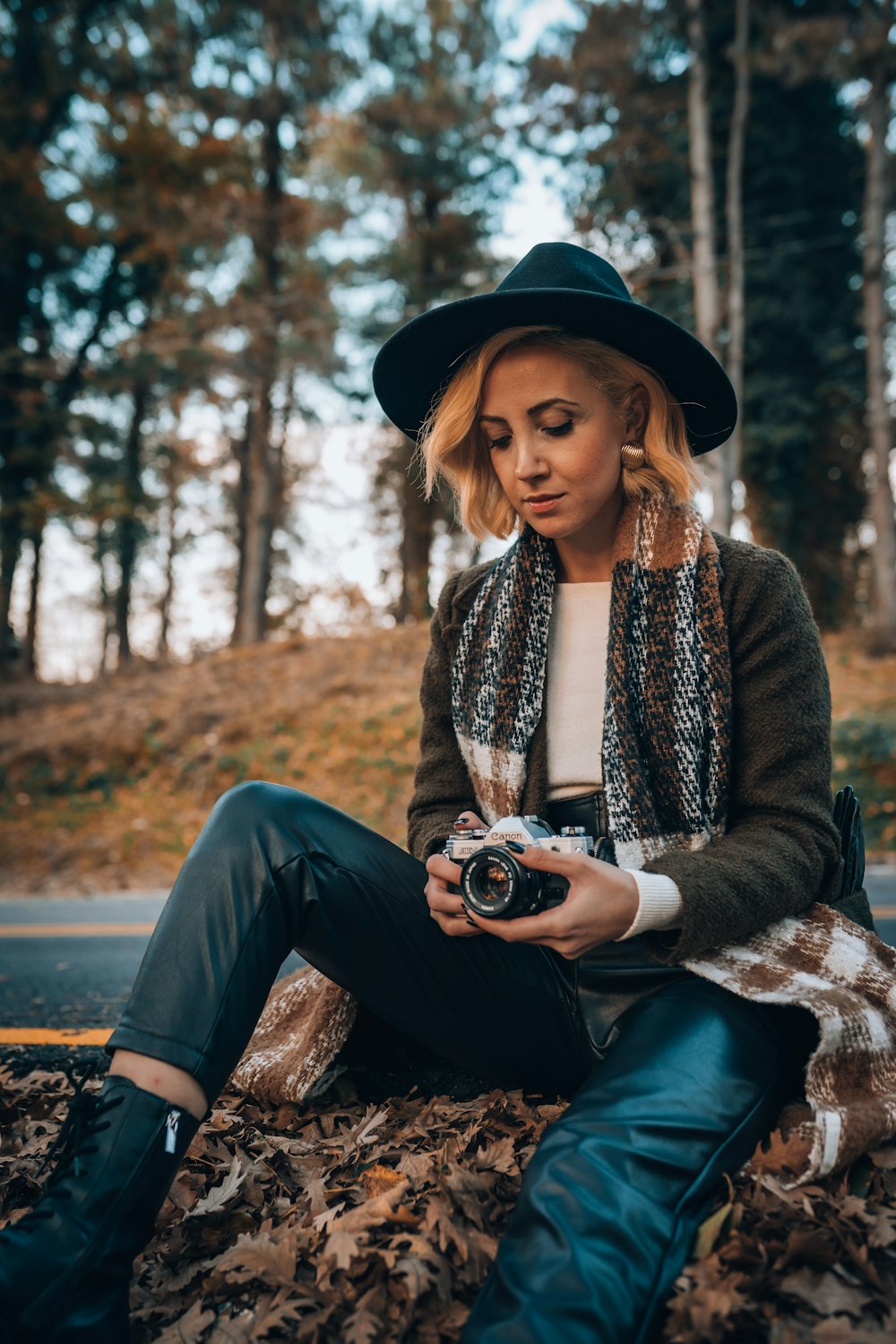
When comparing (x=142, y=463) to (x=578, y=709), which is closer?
(x=578, y=709)

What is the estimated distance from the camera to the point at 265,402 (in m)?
14.2

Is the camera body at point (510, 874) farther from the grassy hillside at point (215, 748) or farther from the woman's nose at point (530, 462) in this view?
the grassy hillside at point (215, 748)

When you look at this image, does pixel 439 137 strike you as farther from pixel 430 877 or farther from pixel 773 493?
pixel 430 877

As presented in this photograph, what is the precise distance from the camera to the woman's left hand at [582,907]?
5.75 feet

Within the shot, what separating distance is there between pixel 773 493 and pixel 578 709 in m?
12.2

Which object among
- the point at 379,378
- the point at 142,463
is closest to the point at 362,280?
the point at 142,463

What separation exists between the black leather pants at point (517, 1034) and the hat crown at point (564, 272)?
127cm

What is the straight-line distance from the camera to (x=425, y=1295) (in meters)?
1.57

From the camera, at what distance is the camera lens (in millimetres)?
1786

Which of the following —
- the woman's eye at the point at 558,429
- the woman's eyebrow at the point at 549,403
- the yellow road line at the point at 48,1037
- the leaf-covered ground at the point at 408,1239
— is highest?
the woman's eyebrow at the point at 549,403

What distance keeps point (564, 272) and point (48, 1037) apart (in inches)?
110

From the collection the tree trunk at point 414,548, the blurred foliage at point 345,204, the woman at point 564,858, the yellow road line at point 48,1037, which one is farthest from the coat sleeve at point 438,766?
the tree trunk at point 414,548

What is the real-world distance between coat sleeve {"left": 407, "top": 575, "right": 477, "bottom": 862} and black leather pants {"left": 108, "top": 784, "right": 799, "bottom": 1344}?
21 cm

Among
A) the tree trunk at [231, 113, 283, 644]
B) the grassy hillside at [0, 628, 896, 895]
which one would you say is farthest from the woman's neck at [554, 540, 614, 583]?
the tree trunk at [231, 113, 283, 644]
